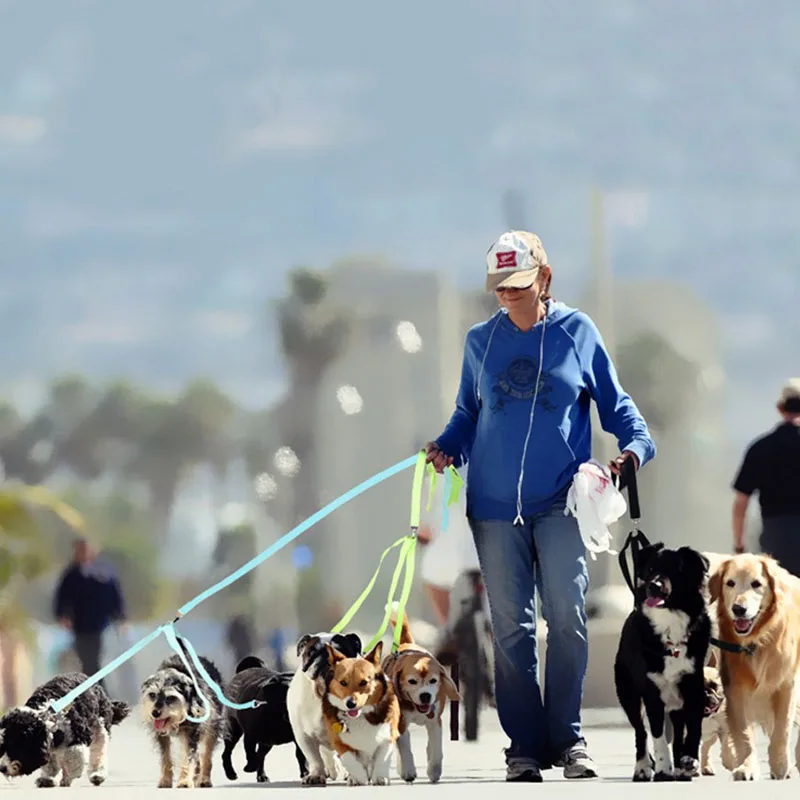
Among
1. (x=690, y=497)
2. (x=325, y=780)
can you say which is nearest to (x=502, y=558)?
(x=325, y=780)

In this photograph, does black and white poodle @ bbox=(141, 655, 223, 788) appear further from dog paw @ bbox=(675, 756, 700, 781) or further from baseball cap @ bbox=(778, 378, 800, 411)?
baseball cap @ bbox=(778, 378, 800, 411)

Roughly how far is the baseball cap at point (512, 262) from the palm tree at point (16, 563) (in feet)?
26.6

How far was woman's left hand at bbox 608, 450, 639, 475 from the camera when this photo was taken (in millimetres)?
7758

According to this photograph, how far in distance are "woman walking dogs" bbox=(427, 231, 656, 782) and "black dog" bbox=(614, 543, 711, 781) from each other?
0.25 m

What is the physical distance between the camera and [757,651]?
7.85 metres

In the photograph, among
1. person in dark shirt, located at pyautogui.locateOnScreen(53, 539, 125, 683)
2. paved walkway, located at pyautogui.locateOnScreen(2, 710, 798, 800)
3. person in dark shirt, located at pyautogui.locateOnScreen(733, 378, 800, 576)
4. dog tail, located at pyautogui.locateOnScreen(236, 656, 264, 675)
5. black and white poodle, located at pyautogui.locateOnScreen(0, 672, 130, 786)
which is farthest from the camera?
person in dark shirt, located at pyautogui.locateOnScreen(53, 539, 125, 683)

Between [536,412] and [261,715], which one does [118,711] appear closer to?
[261,715]

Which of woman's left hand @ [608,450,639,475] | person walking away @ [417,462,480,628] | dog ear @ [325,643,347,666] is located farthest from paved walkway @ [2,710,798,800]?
woman's left hand @ [608,450,639,475]

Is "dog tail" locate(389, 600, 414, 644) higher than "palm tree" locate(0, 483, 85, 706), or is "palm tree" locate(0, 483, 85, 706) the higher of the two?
"palm tree" locate(0, 483, 85, 706)

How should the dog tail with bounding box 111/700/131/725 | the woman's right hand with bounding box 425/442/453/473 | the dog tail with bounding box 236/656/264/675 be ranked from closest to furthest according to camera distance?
the woman's right hand with bounding box 425/442/453/473 → the dog tail with bounding box 236/656/264/675 → the dog tail with bounding box 111/700/131/725

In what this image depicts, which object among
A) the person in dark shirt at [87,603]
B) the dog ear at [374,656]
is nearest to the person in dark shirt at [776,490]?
the dog ear at [374,656]

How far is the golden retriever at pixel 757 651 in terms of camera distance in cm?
778

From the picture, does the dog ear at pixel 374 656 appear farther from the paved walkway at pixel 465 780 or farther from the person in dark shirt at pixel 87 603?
the person in dark shirt at pixel 87 603

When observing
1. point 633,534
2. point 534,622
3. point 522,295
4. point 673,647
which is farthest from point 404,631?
point 522,295
